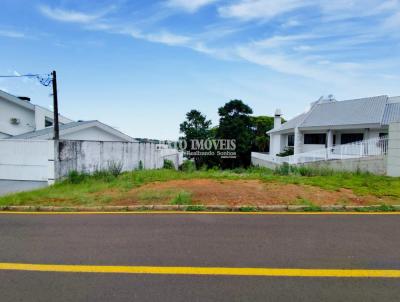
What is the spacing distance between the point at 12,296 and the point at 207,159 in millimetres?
32402

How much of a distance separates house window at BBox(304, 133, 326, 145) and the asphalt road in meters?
20.5

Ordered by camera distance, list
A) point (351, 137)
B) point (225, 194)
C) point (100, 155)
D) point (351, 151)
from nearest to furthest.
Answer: point (225, 194), point (100, 155), point (351, 151), point (351, 137)

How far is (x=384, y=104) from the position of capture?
2111 centimetres

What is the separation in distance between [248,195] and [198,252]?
3581 mm

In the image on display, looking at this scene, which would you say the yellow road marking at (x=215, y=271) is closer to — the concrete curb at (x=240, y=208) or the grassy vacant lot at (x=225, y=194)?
the concrete curb at (x=240, y=208)

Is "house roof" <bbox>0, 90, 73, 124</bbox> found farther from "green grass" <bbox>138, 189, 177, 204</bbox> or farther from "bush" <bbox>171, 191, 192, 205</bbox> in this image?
"bush" <bbox>171, 191, 192, 205</bbox>

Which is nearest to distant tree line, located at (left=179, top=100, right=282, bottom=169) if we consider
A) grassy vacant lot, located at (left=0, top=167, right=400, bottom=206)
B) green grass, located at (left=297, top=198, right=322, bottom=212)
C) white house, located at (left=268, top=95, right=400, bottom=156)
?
white house, located at (left=268, top=95, right=400, bottom=156)

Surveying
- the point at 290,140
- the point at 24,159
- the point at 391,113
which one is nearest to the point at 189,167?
the point at 24,159

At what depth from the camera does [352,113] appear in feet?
73.1

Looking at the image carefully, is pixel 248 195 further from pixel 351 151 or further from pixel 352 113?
pixel 352 113

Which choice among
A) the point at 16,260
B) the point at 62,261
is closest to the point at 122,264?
the point at 62,261

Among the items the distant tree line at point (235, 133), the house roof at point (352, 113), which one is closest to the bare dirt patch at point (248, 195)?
the house roof at point (352, 113)

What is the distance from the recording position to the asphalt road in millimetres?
2812

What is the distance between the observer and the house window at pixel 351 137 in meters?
21.8
